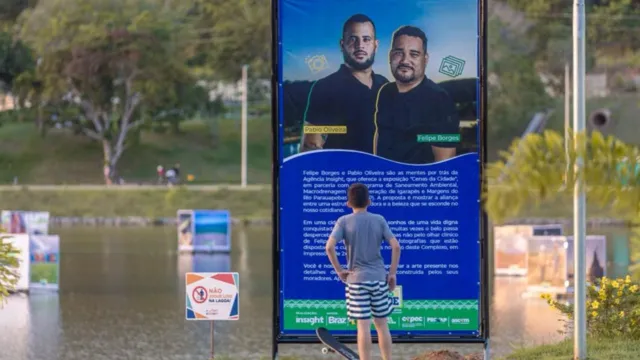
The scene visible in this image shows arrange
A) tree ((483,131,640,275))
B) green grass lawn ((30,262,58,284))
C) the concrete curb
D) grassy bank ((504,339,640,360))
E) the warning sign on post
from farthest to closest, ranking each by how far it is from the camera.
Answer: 1. the concrete curb
2. green grass lawn ((30,262,58,284))
3. the warning sign on post
4. grassy bank ((504,339,640,360))
5. tree ((483,131,640,275))

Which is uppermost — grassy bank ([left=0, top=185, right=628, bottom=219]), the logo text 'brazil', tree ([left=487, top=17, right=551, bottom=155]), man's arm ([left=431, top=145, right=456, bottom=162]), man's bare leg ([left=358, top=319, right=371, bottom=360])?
tree ([left=487, top=17, right=551, bottom=155])

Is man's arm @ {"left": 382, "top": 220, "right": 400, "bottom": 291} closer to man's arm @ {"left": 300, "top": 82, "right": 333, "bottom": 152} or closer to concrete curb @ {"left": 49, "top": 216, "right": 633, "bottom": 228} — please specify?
man's arm @ {"left": 300, "top": 82, "right": 333, "bottom": 152}

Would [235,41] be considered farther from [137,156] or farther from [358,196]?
[358,196]

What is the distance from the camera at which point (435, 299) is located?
416 inches

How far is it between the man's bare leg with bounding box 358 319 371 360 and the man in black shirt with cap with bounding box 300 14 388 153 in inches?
63.2

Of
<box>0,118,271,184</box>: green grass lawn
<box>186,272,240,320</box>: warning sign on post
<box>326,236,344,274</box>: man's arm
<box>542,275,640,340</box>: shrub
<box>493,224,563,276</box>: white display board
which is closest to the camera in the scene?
<box>326,236,344,274</box>: man's arm

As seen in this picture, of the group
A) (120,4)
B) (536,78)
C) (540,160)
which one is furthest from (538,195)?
(120,4)

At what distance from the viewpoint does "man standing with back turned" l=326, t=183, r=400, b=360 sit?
9.61 meters

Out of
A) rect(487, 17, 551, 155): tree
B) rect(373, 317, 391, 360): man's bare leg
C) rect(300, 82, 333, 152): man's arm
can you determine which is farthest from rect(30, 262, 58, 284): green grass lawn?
rect(487, 17, 551, 155): tree

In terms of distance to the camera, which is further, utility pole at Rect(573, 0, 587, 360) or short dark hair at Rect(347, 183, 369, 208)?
utility pole at Rect(573, 0, 587, 360)

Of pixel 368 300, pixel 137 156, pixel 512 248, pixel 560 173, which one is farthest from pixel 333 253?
pixel 137 156

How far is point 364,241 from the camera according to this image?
9.60 meters

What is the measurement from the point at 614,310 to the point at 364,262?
11.2ft

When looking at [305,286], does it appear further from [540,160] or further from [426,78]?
[540,160]
